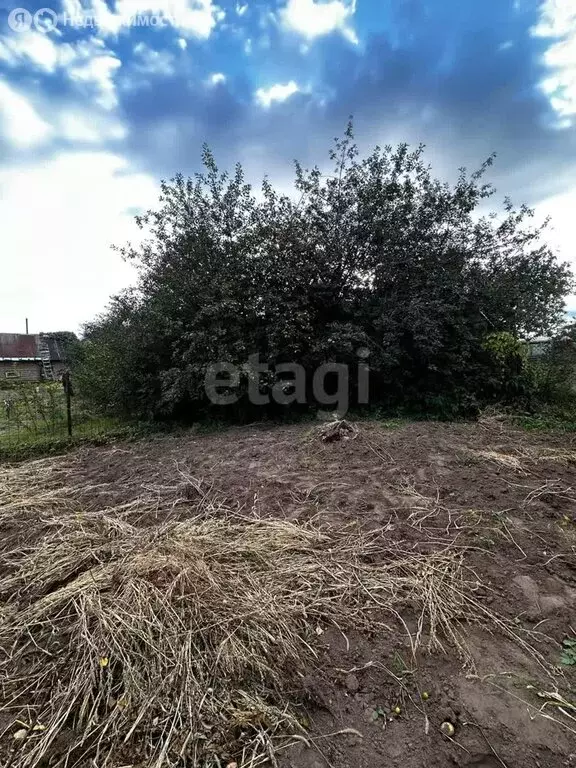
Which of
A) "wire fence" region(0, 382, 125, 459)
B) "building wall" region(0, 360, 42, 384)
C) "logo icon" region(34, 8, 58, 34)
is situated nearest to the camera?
"logo icon" region(34, 8, 58, 34)

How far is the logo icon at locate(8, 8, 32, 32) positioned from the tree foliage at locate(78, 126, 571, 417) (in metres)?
2.27

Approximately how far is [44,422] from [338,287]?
5.42m

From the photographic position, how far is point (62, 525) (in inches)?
96.2

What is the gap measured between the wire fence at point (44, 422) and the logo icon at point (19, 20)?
4.19m

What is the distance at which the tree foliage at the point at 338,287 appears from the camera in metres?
5.51

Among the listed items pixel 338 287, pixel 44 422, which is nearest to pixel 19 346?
pixel 44 422

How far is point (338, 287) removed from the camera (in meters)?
6.03

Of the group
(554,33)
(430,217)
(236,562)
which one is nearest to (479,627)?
(236,562)

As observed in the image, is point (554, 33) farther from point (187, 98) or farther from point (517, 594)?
point (517, 594)

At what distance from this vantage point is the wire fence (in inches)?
192

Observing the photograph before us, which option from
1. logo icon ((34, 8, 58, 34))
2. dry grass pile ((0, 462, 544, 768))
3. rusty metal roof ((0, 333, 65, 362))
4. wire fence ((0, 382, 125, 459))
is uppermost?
logo icon ((34, 8, 58, 34))

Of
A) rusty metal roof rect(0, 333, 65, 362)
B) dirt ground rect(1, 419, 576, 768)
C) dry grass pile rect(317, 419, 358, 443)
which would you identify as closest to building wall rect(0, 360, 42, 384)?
rusty metal roof rect(0, 333, 65, 362)

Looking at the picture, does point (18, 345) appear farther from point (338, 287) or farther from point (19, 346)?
point (338, 287)

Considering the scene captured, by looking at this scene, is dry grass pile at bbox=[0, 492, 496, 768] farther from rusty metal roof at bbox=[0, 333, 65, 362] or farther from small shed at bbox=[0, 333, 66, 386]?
rusty metal roof at bbox=[0, 333, 65, 362]
